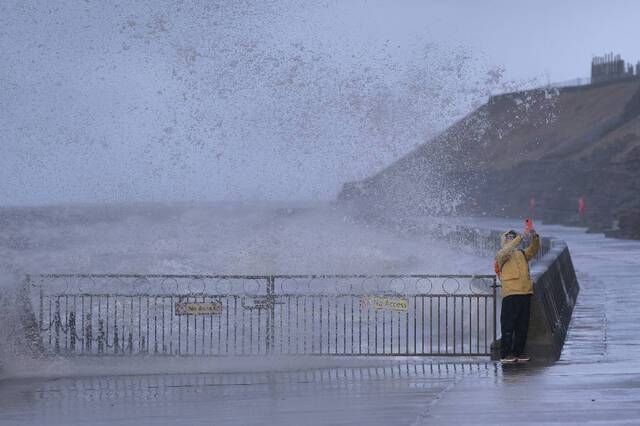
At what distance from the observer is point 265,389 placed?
1292 cm

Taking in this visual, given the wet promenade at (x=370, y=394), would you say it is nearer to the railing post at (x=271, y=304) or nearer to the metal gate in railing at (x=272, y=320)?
the railing post at (x=271, y=304)

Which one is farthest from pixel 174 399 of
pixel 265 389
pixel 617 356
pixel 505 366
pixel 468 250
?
pixel 468 250

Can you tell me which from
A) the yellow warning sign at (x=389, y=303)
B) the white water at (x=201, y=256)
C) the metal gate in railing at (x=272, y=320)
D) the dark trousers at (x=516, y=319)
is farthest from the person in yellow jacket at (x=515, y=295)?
the white water at (x=201, y=256)

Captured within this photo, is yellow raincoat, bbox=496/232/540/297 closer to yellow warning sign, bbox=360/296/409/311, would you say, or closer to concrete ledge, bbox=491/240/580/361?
Answer: concrete ledge, bbox=491/240/580/361

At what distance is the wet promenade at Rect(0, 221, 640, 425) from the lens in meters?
10.4

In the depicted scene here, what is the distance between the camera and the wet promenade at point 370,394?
10.4 meters

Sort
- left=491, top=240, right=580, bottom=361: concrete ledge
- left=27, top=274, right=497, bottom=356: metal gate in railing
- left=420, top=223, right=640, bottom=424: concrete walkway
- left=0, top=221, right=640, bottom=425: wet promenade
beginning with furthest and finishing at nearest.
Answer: left=27, top=274, right=497, bottom=356: metal gate in railing → left=491, top=240, right=580, bottom=361: concrete ledge → left=0, top=221, right=640, bottom=425: wet promenade → left=420, top=223, right=640, bottom=424: concrete walkway

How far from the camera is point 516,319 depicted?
46.1 ft

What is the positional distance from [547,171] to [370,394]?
104 meters

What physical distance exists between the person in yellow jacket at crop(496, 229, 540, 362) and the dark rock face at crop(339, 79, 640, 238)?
121 ft

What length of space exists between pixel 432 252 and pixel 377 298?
1464 inches

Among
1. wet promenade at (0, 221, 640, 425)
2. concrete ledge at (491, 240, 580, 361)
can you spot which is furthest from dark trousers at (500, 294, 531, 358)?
wet promenade at (0, 221, 640, 425)

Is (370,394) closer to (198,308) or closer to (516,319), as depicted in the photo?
(516,319)

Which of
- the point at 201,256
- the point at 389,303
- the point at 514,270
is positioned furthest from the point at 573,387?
the point at 201,256
